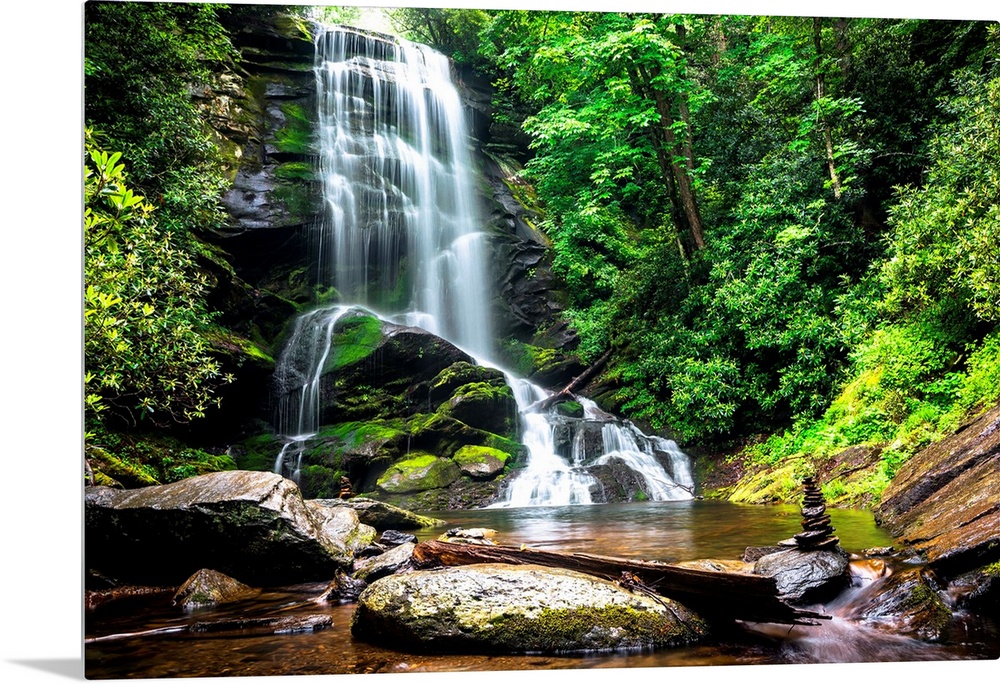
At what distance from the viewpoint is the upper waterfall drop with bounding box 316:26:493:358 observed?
12.6 metres

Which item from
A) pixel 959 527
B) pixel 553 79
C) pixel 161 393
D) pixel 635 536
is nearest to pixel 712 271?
pixel 553 79

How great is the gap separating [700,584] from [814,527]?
3.62 ft

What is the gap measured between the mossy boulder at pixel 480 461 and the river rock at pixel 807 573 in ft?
20.4

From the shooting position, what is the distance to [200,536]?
468 cm

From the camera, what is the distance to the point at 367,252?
12805 mm

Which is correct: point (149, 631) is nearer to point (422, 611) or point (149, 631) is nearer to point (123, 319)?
point (422, 611)

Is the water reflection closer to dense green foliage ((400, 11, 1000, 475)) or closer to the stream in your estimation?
the stream

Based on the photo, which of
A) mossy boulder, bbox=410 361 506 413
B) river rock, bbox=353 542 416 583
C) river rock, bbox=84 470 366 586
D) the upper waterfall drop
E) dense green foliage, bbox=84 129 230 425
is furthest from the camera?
the upper waterfall drop

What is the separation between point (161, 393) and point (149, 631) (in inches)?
104

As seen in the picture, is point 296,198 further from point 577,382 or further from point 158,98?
point 577,382

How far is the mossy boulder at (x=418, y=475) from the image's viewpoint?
9703 millimetres

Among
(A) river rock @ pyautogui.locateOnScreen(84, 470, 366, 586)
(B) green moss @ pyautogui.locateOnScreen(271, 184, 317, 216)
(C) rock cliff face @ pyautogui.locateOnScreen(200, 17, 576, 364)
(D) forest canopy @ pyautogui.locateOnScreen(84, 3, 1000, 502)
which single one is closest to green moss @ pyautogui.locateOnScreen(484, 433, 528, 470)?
(D) forest canopy @ pyautogui.locateOnScreen(84, 3, 1000, 502)

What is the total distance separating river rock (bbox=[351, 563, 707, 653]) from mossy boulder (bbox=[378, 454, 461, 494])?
6.38 m

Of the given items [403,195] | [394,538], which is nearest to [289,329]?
[403,195]
